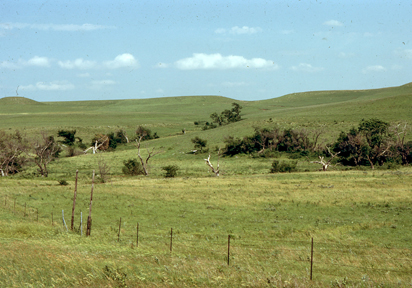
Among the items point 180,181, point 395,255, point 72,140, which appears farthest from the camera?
point 72,140

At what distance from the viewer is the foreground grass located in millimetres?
14648

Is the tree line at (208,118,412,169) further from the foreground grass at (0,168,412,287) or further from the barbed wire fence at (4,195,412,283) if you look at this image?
the barbed wire fence at (4,195,412,283)

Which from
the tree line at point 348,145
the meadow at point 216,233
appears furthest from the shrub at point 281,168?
the meadow at point 216,233

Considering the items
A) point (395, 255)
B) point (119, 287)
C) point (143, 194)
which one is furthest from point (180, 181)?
point (119, 287)

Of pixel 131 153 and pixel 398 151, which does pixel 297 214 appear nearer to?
pixel 398 151

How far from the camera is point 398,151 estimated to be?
2753 inches

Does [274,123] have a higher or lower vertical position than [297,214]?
higher

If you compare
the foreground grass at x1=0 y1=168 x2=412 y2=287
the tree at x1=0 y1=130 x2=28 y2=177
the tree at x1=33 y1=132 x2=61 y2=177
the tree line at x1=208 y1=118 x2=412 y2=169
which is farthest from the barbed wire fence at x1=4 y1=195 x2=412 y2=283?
the tree line at x1=208 y1=118 x2=412 y2=169

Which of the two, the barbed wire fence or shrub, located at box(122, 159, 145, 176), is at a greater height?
the barbed wire fence

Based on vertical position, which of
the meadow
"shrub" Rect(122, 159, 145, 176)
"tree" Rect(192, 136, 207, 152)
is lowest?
"shrub" Rect(122, 159, 145, 176)

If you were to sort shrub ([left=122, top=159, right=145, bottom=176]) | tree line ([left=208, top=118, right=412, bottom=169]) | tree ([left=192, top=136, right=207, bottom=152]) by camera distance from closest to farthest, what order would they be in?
shrub ([left=122, top=159, right=145, bottom=176]) < tree line ([left=208, top=118, right=412, bottom=169]) < tree ([left=192, top=136, right=207, bottom=152])

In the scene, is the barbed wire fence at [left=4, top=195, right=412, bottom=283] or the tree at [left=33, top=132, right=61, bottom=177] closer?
the barbed wire fence at [left=4, top=195, right=412, bottom=283]

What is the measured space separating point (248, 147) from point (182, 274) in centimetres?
7205

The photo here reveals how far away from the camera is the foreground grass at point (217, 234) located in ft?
48.1
